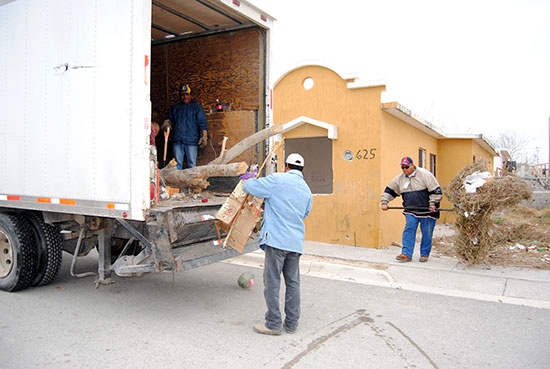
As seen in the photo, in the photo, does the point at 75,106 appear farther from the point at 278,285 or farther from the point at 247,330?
the point at 247,330

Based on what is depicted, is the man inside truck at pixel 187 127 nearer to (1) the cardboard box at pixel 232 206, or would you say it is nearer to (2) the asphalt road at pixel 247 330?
(2) the asphalt road at pixel 247 330

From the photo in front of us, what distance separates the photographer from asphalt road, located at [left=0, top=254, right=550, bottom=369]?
3672mm

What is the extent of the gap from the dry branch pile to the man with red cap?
358 millimetres

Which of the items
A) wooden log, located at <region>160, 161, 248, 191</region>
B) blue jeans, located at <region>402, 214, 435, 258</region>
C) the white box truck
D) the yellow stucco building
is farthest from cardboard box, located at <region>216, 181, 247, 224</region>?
the yellow stucco building

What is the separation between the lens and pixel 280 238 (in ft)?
13.6

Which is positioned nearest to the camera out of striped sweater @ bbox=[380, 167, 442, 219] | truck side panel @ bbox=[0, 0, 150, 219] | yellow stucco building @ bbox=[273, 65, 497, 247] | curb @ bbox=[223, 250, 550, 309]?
truck side panel @ bbox=[0, 0, 150, 219]

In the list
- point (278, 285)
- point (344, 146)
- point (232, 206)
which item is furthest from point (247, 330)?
point (344, 146)

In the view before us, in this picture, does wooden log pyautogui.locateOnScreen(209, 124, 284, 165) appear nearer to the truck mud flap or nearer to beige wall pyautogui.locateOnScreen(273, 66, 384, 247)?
the truck mud flap

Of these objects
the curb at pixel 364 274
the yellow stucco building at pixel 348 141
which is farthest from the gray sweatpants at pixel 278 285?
the yellow stucco building at pixel 348 141

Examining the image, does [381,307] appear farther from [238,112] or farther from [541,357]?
[238,112]

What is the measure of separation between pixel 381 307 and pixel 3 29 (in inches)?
227

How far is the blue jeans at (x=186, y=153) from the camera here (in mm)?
6895

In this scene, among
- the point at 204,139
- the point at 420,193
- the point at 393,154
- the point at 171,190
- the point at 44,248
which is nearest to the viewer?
the point at 44,248

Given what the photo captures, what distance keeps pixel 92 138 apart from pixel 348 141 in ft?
20.1
